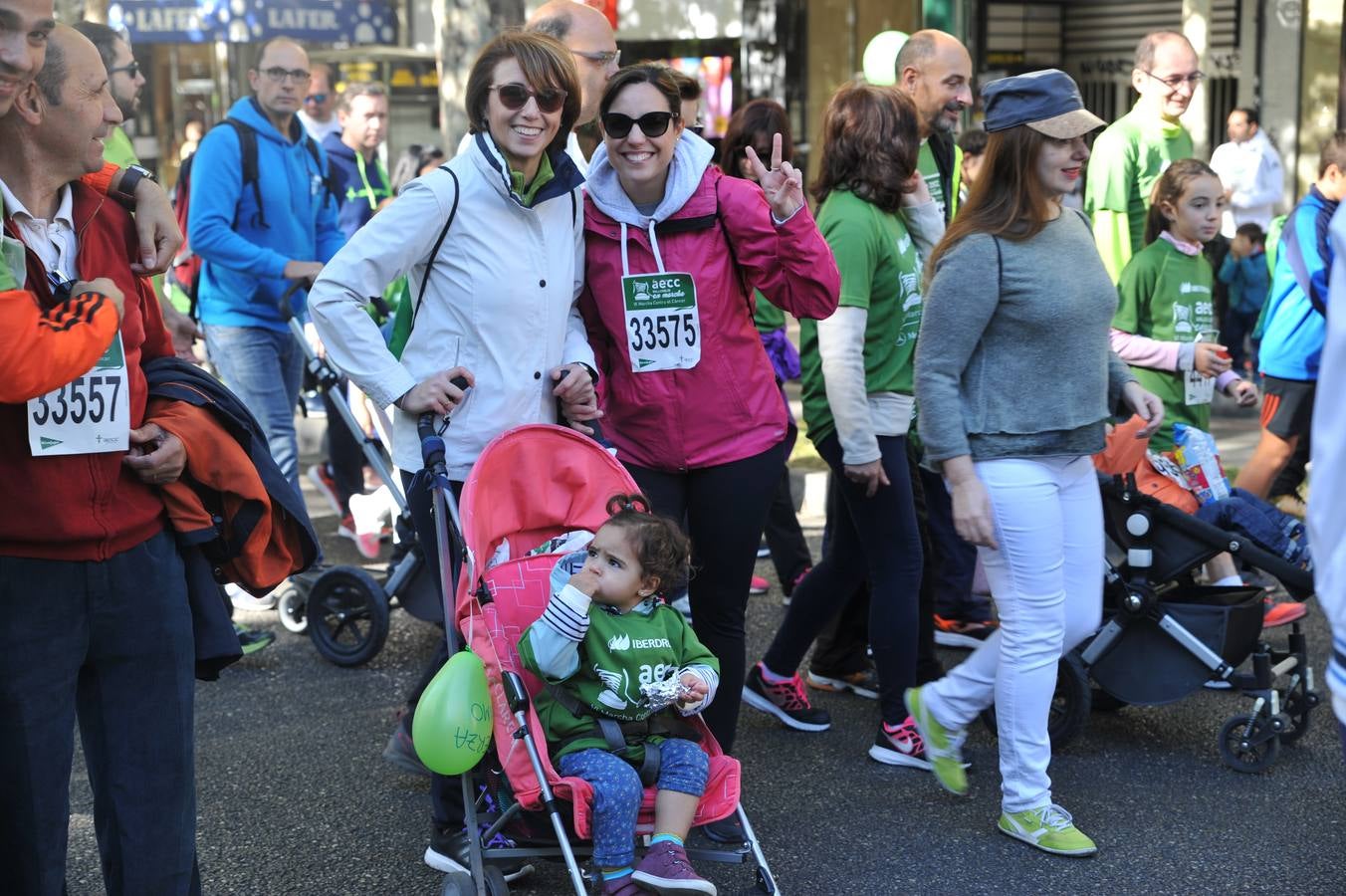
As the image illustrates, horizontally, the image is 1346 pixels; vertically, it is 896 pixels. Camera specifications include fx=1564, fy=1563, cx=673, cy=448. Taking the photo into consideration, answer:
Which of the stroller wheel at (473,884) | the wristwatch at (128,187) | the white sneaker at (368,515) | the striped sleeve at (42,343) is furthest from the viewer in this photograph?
the white sneaker at (368,515)

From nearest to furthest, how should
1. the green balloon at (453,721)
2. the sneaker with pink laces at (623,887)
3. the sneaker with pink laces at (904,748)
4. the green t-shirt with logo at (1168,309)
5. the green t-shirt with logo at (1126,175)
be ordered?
the green balloon at (453,721)
the sneaker with pink laces at (623,887)
the sneaker with pink laces at (904,748)
the green t-shirt with logo at (1168,309)
the green t-shirt with logo at (1126,175)

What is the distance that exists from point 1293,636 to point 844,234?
1.90m

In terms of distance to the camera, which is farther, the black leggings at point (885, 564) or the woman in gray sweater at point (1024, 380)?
the black leggings at point (885, 564)

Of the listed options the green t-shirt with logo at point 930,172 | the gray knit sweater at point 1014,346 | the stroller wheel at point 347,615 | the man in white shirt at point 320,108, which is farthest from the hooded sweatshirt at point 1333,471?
the man in white shirt at point 320,108

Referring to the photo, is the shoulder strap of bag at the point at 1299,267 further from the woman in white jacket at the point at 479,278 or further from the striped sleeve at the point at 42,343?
the striped sleeve at the point at 42,343

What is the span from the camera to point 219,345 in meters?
6.47

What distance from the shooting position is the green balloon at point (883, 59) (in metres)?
6.12

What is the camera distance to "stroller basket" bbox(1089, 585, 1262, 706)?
4723 mm

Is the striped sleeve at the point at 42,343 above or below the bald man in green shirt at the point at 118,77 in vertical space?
below

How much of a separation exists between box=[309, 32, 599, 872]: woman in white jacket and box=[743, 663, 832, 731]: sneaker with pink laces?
147 centimetres

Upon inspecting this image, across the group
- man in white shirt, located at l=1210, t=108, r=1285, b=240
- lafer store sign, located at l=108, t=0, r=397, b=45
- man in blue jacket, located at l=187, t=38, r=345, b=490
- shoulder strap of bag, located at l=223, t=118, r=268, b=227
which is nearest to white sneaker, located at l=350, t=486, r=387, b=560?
man in blue jacket, located at l=187, t=38, r=345, b=490

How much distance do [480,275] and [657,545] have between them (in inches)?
31.0

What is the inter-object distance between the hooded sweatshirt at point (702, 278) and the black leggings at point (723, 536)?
0.05m

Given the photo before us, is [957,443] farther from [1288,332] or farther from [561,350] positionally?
[1288,332]
